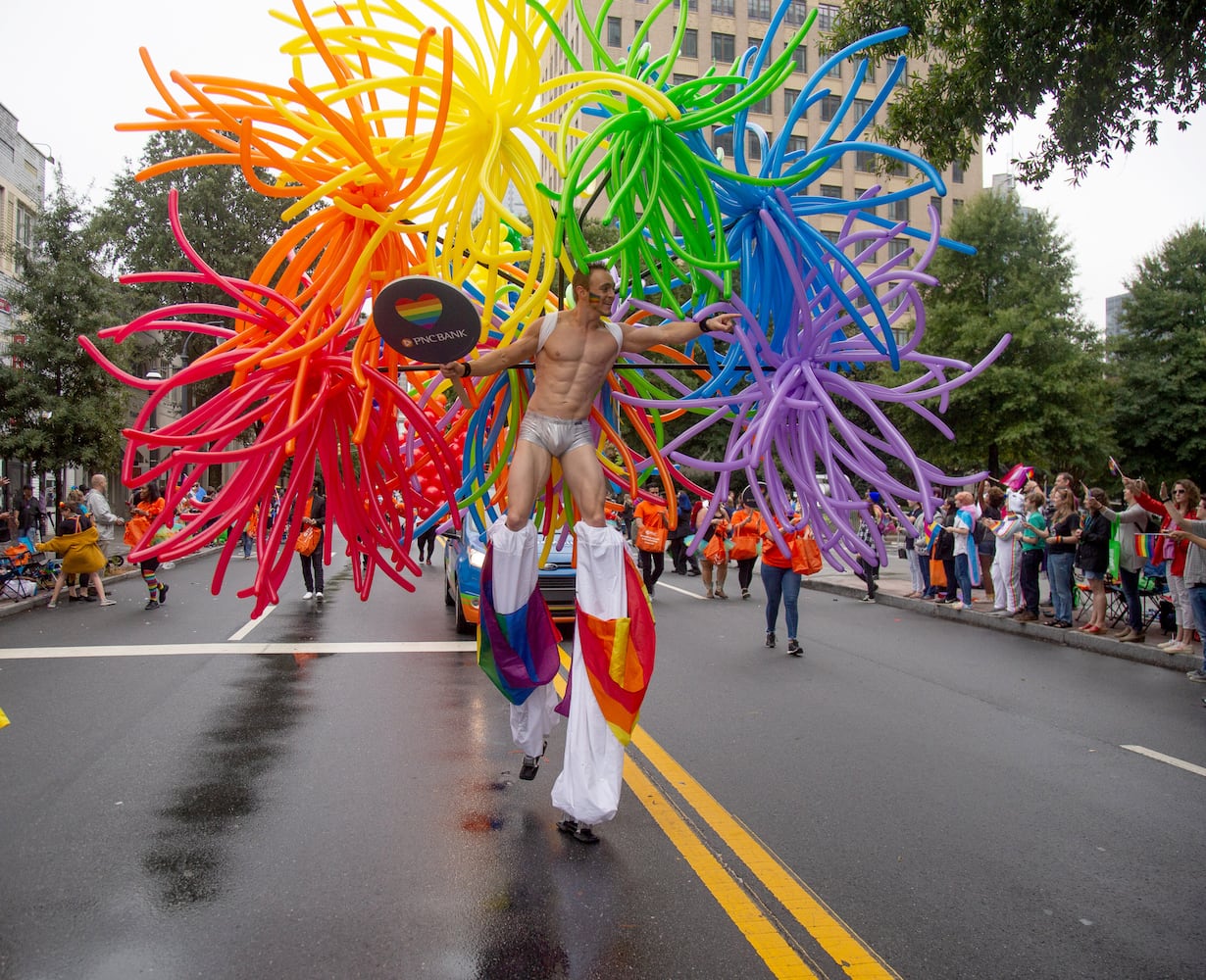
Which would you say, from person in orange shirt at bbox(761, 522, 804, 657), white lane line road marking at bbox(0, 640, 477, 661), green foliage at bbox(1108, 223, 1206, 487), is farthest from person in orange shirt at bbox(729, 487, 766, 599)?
green foliage at bbox(1108, 223, 1206, 487)

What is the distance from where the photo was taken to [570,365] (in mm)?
4203

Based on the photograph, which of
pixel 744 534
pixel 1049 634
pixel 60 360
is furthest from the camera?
pixel 60 360

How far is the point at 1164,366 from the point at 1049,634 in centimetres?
2963

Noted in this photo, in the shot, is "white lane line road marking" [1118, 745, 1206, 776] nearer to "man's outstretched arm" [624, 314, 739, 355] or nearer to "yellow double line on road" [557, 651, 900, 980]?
"yellow double line on road" [557, 651, 900, 980]

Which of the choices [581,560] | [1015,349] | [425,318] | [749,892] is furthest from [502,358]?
[1015,349]

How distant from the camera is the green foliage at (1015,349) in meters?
35.1

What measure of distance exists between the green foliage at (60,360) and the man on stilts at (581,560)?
17.0 m

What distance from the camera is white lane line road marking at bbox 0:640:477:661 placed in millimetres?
9430

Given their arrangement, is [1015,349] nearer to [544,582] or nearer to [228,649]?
[544,582]

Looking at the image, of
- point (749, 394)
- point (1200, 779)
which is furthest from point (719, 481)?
point (1200, 779)

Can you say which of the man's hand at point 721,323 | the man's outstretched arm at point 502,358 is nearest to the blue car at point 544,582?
the man's outstretched arm at point 502,358

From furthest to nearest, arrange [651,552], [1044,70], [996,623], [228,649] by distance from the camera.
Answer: [651,552]
[996,623]
[228,649]
[1044,70]

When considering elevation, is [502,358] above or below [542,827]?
above

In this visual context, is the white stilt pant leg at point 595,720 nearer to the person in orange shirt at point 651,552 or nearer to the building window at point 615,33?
the person in orange shirt at point 651,552
